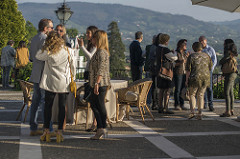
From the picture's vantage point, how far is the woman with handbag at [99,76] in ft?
20.3

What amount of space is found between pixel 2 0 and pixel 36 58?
1709 centimetres

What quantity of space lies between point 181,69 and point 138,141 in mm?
4096

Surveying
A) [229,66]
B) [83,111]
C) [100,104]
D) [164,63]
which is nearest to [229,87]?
[229,66]

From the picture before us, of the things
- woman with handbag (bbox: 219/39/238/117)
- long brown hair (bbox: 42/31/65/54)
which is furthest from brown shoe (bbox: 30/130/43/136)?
woman with handbag (bbox: 219/39/238/117)

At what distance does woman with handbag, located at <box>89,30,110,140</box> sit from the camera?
6.18 meters

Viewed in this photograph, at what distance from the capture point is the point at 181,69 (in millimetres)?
9898

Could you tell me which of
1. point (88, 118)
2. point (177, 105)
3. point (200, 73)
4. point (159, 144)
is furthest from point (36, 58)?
point (177, 105)

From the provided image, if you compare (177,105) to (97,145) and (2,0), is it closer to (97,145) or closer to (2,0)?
(97,145)

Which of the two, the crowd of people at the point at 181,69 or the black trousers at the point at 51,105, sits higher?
the crowd of people at the point at 181,69

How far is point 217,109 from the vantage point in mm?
10625

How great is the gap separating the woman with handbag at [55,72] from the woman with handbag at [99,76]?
42 cm

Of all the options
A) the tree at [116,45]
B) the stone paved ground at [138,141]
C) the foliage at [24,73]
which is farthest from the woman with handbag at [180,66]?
the tree at [116,45]

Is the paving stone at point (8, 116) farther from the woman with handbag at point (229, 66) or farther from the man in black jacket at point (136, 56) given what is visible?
the woman with handbag at point (229, 66)

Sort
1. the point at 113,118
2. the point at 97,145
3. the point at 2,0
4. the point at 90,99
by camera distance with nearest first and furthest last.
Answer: the point at 97,145, the point at 90,99, the point at 113,118, the point at 2,0
